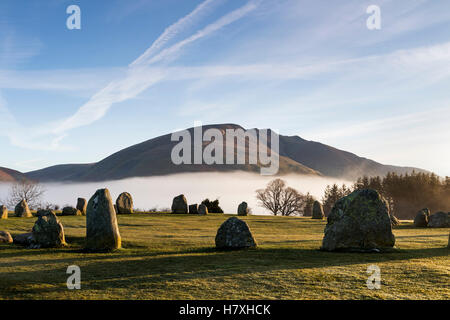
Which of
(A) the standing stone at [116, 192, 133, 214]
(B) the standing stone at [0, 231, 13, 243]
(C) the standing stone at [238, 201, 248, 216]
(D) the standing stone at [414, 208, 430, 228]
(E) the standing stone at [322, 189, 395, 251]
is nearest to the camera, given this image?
(E) the standing stone at [322, 189, 395, 251]

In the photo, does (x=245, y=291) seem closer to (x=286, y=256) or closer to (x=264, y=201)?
(x=286, y=256)

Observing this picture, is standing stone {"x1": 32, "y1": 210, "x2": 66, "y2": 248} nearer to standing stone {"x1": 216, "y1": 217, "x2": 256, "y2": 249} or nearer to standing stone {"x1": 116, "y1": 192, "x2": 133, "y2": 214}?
standing stone {"x1": 216, "y1": 217, "x2": 256, "y2": 249}

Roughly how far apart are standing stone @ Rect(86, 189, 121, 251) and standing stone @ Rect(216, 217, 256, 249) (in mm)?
4766

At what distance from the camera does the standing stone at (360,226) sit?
628 inches

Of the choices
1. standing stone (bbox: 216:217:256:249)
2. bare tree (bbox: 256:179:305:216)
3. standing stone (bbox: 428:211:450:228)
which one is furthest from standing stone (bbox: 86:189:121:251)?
bare tree (bbox: 256:179:305:216)

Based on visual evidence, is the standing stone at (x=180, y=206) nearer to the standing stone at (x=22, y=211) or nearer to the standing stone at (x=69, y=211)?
the standing stone at (x=69, y=211)

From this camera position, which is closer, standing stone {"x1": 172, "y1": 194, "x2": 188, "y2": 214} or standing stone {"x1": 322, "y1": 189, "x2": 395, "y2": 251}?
standing stone {"x1": 322, "y1": 189, "x2": 395, "y2": 251}

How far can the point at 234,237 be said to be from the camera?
16.4 metres

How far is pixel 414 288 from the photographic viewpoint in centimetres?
932

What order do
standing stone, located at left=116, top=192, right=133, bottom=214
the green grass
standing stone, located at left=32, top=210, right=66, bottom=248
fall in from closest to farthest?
the green grass < standing stone, located at left=32, top=210, right=66, bottom=248 < standing stone, located at left=116, top=192, right=133, bottom=214

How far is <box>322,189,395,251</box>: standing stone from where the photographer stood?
15.9 m

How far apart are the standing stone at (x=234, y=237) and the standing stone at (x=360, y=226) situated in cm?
343

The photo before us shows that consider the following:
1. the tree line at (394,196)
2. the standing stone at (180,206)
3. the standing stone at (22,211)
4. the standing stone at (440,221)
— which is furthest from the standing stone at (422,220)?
the tree line at (394,196)
